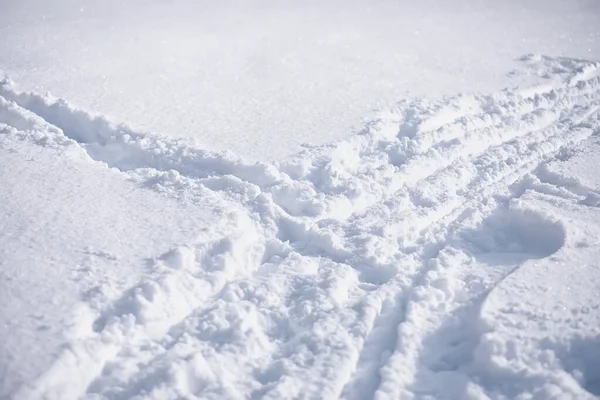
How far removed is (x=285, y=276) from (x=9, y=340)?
1.43 m

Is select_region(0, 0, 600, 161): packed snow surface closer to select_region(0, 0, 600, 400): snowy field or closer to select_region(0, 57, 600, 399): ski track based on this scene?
select_region(0, 0, 600, 400): snowy field

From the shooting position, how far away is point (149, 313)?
8.66ft

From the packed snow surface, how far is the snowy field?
0.15ft

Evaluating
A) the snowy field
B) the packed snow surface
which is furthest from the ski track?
the packed snow surface

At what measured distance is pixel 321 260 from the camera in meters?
3.25

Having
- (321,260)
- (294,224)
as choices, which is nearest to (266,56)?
(294,224)

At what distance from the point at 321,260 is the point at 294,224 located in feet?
1.17

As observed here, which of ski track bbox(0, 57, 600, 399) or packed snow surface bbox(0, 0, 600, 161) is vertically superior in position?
packed snow surface bbox(0, 0, 600, 161)

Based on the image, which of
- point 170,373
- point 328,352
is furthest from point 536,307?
point 170,373

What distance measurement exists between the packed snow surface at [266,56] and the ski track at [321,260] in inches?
14.1

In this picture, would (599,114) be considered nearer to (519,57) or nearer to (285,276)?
(519,57)

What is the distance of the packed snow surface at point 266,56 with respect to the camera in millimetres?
4859

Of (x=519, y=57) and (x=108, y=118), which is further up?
(x=519, y=57)

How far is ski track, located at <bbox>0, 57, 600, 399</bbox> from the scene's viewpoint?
8.00 feet
